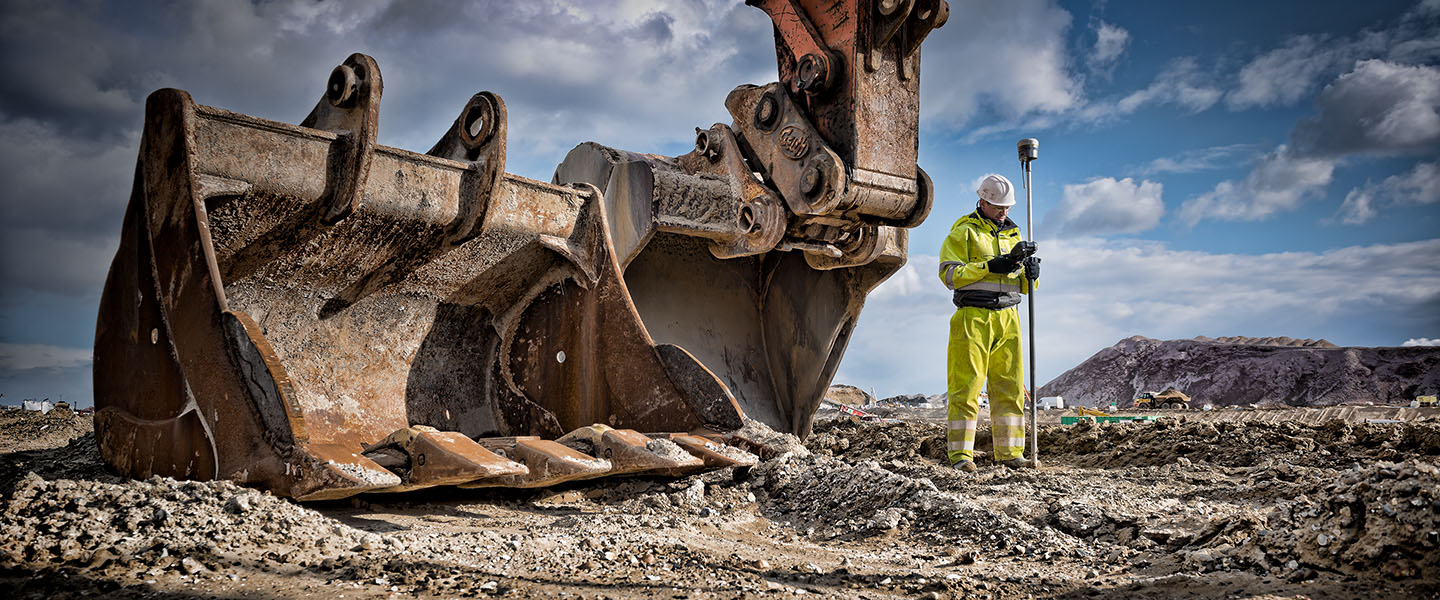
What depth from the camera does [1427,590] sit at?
2197mm

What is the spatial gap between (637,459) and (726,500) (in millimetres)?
416

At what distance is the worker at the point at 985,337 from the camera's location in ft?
16.9

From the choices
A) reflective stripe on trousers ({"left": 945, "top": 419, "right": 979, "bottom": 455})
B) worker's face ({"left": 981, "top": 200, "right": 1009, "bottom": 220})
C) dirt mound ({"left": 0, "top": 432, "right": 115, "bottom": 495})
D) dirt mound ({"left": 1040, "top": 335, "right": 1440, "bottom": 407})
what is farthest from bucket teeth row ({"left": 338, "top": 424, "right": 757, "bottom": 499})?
dirt mound ({"left": 1040, "top": 335, "right": 1440, "bottom": 407})

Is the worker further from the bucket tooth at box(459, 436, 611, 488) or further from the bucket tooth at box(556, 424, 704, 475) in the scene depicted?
the bucket tooth at box(459, 436, 611, 488)

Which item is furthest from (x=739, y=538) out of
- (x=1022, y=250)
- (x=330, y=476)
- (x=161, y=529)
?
(x=1022, y=250)

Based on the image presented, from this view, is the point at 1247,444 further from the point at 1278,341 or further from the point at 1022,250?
the point at 1278,341

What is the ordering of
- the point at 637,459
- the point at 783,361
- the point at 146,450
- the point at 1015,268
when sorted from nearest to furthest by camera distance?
the point at 146,450, the point at 637,459, the point at 1015,268, the point at 783,361

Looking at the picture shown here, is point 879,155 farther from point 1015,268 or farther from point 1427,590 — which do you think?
point 1427,590

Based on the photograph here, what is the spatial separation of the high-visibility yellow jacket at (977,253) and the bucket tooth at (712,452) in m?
2.02

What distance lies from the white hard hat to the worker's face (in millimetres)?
22

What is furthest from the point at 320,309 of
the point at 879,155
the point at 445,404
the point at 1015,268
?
the point at 1015,268

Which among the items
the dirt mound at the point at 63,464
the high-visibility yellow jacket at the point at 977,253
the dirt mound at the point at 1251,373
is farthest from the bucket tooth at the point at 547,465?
the dirt mound at the point at 1251,373

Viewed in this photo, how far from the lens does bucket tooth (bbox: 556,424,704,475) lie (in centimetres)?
328

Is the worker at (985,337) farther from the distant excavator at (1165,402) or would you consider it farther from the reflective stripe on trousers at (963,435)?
the distant excavator at (1165,402)
